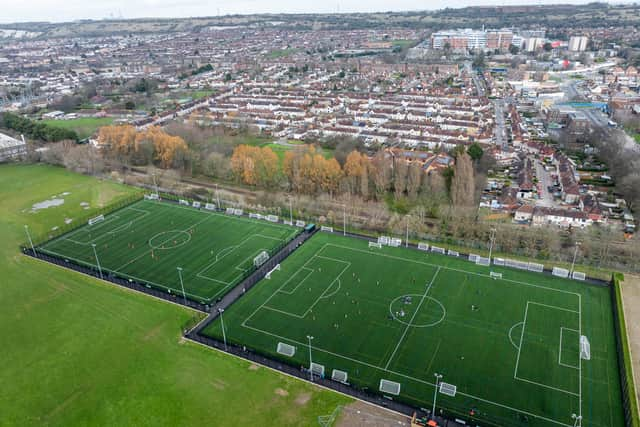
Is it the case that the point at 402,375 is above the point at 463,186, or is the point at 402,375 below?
below

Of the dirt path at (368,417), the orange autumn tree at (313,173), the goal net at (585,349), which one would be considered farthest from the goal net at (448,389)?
the orange autumn tree at (313,173)

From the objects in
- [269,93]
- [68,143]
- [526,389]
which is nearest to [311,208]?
[526,389]

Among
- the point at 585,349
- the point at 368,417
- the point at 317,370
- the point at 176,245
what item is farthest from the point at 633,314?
the point at 176,245

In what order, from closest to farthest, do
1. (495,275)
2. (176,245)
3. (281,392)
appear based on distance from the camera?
(281,392) → (495,275) → (176,245)

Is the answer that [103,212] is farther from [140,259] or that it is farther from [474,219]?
[474,219]

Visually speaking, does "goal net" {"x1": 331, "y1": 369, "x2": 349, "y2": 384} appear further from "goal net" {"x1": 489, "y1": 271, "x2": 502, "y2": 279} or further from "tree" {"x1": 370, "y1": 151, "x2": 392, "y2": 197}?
"tree" {"x1": 370, "y1": 151, "x2": 392, "y2": 197}

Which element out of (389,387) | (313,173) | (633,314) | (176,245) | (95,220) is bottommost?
(176,245)

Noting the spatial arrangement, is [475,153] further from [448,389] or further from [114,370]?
[114,370]

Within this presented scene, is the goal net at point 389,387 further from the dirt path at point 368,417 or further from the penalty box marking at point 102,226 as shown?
the penalty box marking at point 102,226
